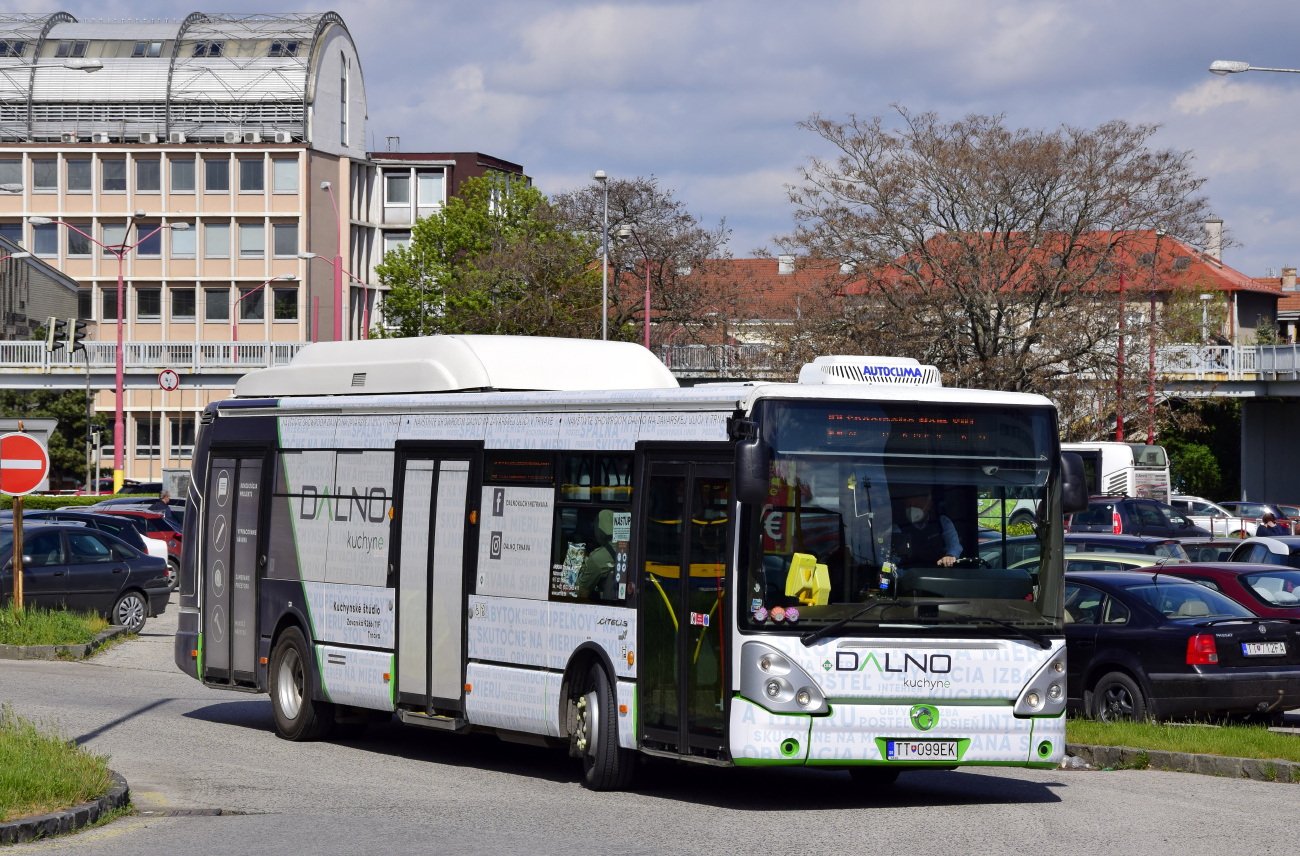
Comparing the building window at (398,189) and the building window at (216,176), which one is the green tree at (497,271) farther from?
the building window at (398,189)

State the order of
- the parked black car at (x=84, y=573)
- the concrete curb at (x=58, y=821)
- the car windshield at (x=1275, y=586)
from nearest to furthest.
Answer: the concrete curb at (x=58, y=821), the car windshield at (x=1275, y=586), the parked black car at (x=84, y=573)

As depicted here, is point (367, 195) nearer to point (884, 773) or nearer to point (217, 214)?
point (217, 214)

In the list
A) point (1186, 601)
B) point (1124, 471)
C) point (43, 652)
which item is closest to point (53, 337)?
point (1124, 471)

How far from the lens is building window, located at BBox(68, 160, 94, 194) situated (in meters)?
89.8

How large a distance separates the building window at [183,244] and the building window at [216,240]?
1.89 ft

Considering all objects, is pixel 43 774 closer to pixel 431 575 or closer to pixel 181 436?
pixel 431 575

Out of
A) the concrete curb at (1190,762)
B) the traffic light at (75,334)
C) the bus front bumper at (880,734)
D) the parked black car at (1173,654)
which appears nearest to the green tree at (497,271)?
the traffic light at (75,334)

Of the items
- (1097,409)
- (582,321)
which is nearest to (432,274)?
(582,321)

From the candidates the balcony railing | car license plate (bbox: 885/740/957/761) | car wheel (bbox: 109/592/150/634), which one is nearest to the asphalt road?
car license plate (bbox: 885/740/957/761)

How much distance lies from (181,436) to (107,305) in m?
8.99

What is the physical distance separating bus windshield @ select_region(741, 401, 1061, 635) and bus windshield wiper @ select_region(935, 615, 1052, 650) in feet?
0.04

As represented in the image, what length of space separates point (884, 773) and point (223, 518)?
6846 millimetres

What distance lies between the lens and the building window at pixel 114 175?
3526 inches

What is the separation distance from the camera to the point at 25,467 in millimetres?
19141
